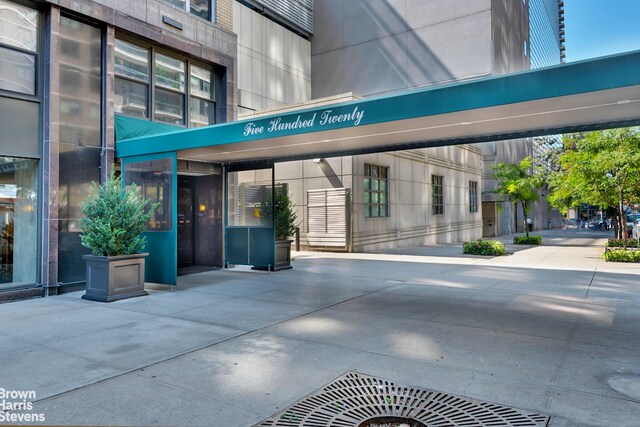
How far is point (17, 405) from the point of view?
12.9 feet

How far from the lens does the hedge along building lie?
578cm

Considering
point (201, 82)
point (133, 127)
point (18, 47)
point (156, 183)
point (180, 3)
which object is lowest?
point (156, 183)

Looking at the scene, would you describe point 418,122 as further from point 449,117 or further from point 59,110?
point 59,110

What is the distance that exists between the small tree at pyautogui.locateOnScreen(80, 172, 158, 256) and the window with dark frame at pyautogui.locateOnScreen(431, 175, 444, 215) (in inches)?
812

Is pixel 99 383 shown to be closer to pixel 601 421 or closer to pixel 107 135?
pixel 601 421

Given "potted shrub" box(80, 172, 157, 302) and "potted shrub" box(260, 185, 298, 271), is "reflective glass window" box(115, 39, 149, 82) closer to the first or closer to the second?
"potted shrub" box(80, 172, 157, 302)

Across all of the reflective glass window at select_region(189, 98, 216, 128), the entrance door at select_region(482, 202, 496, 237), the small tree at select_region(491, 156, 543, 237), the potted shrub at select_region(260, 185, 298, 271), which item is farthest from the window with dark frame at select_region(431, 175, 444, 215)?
the reflective glass window at select_region(189, 98, 216, 128)

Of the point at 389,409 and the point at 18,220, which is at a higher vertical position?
the point at 18,220

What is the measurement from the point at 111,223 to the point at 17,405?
212 inches

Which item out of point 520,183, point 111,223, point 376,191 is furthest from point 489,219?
point 111,223

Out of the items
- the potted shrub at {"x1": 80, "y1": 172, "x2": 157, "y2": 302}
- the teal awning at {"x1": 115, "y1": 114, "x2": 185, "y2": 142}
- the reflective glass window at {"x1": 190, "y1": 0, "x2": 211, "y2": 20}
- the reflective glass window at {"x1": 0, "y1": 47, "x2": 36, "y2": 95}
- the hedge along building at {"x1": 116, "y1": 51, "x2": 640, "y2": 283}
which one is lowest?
the potted shrub at {"x1": 80, "y1": 172, "x2": 157, "y2": 302}

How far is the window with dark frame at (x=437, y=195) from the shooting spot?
27.1m

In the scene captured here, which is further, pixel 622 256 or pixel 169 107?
pixel 622 256

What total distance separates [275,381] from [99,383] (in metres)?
1.75
